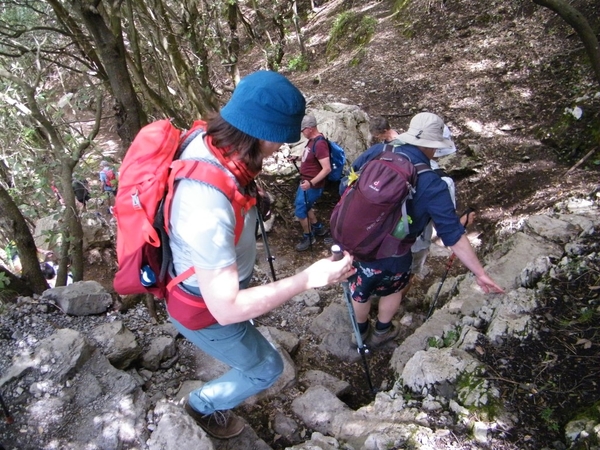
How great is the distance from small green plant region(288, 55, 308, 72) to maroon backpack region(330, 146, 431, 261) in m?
11.4

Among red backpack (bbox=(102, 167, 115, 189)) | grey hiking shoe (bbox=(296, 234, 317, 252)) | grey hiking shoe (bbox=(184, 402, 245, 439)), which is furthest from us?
grey hiking shoe (bbox=(296, 234, 317, 252))

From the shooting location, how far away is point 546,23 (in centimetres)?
901

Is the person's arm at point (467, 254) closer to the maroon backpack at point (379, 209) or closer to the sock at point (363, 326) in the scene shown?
the maroon backpack at point (379, 209)

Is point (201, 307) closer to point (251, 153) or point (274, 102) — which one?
point (251, 153)

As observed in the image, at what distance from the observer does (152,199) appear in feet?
5.97

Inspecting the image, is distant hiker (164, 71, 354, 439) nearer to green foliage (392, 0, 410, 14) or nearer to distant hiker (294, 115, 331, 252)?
distant hiker (294, 115, 331, 252)

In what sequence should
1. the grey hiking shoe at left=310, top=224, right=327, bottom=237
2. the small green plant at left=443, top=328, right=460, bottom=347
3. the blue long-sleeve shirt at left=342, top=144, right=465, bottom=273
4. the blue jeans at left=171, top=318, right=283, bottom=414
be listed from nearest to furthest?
the blue jeans at left=171, top=318, right=283, bottom=414, the blue long-sleeve shirt at left=342, top=144, right=465, bottom=273, the small green plant at left=443, top=328, right=460, bottom=347, the grey hiking shoe at left=310, top=224, right=327, bottom=237

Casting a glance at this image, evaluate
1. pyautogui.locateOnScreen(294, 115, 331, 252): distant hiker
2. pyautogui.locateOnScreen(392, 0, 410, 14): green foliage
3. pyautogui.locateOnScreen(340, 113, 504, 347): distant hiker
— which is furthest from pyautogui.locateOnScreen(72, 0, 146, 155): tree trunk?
pyautogui.locateOnScreen(392, 0, 410, 14): green foliage

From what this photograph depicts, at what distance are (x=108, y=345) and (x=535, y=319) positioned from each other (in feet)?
10.8

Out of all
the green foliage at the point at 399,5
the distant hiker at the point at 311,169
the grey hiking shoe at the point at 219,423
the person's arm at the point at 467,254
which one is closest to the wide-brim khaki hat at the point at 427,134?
the person's arm at the point at 467,254

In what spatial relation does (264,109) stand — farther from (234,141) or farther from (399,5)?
(399,5)

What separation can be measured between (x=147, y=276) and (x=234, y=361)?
766mm

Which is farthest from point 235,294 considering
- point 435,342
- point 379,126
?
point 379,126

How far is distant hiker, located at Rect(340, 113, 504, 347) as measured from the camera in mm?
2951
